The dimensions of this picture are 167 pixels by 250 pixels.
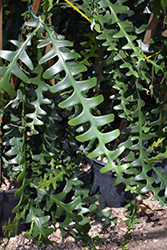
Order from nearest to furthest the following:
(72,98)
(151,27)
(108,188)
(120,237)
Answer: (72,98) → (151,27) → (120,237) → (108,188)

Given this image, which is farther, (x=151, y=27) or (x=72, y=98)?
(x=151, y=27)

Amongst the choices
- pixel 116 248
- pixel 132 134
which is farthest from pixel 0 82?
pixel 116 248

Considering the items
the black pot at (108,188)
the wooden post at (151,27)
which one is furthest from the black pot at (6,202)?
the wooden post at (151,27)

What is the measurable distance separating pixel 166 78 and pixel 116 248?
75 cm

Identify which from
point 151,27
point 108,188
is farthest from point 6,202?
point 151,27

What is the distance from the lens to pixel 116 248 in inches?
43.1

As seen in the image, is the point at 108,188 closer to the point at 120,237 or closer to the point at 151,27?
the point at 120,237

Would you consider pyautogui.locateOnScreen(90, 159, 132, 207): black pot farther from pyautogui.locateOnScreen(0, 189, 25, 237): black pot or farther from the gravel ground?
pyautogui.locateOnScreen(0, 189, 25, 237): black pot

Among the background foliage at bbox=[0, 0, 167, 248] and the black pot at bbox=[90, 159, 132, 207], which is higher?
the background foliage at bbox=[0, 0, 167, 248]

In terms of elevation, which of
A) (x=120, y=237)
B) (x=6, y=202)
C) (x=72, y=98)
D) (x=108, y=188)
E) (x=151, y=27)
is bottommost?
(x=120, y=237)

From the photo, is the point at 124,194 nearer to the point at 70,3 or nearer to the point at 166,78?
the point at 166,78

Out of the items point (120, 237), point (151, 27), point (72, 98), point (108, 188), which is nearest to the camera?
point (72, 98)

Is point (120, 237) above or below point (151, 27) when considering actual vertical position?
below

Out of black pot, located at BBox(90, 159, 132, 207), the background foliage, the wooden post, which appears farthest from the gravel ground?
the wooden post
